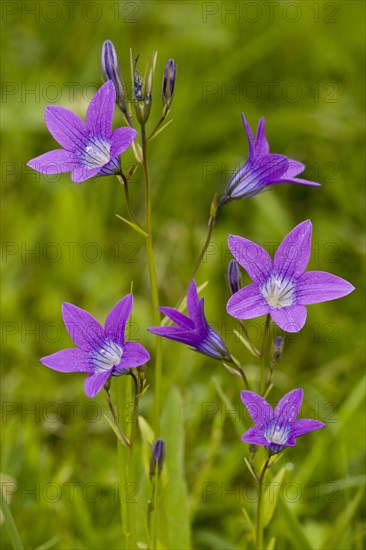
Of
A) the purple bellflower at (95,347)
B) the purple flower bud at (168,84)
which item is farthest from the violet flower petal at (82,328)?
the purple flower bud at (168,84)

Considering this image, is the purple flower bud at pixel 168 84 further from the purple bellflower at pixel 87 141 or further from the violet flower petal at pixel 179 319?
the violet flower petal at pixel 179 319

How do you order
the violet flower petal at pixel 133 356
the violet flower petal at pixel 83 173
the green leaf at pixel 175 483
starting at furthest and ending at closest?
the green leaf at pixel 175 483 < the violet flower petal at pixel 83 173 < the violet flower petal at pixel 133 356

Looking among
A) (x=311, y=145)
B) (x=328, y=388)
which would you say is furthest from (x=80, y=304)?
(x=311, y=145)

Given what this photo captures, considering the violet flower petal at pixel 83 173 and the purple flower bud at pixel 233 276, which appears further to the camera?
the purple flower bud at pixel 233 276

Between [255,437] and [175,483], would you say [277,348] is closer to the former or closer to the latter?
[255,437]

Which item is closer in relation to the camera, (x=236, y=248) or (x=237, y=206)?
(x=236, y=248)

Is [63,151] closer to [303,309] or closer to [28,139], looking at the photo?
[303,309]

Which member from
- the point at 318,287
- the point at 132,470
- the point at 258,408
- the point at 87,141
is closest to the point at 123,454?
the point at 132,470
